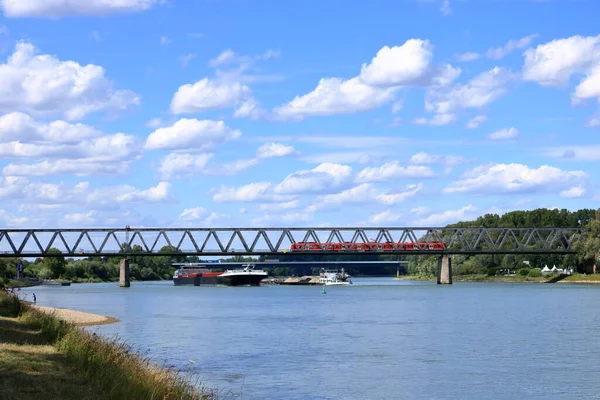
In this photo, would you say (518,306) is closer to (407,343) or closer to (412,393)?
(407,343)

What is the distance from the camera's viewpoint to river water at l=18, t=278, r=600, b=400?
41.4 metres

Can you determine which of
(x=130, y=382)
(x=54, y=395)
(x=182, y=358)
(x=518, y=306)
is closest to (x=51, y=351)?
(x=130, y=382)

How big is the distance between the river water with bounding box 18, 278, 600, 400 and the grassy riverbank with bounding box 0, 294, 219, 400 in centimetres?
750

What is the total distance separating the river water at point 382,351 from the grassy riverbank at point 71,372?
7.50m

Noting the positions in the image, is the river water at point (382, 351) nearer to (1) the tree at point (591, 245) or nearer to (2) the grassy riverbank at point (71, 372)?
(2) the grassy riverbank at point (71, 372)

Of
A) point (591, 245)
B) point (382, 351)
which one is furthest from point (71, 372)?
point (591, 245)

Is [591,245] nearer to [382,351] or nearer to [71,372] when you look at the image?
[382,351]

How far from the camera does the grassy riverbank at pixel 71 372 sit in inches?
967

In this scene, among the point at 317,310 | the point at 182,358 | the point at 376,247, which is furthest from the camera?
the point at 376,247

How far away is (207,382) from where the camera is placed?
41.5m

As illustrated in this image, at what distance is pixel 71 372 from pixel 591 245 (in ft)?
551

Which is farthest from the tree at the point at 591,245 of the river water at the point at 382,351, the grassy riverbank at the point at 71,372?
the grassy riverbank at the point at 71,372

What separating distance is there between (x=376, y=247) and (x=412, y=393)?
158743 mm

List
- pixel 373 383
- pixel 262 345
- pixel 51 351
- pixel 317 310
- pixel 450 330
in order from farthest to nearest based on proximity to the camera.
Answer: pixel 317 310
pixel 450 330
pixel 262 345
pixel 373 383
pixel 51 351
